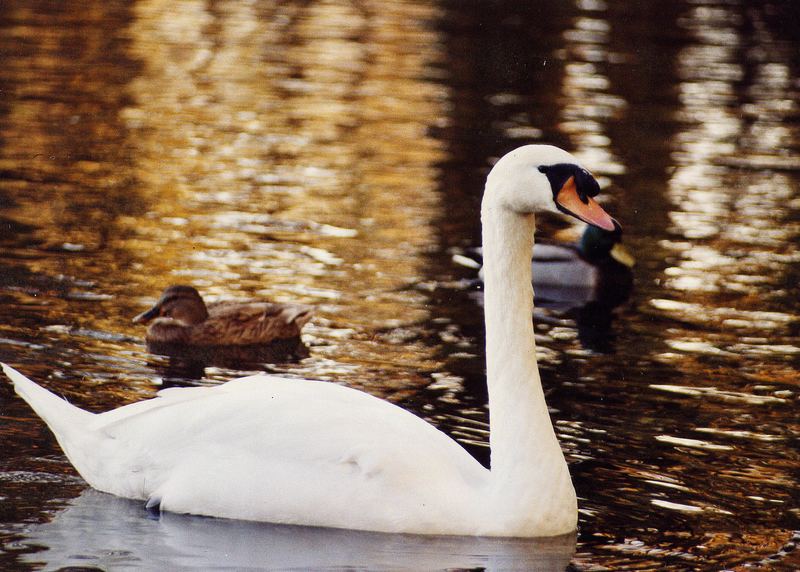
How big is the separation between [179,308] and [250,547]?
429cm

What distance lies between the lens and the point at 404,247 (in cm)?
1381

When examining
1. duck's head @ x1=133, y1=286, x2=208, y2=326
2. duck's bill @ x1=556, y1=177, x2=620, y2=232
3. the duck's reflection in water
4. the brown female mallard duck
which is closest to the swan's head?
duck's bill @ x1=556, y1=177, x2=620, y2=232

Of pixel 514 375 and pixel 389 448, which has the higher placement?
pixel 514 375

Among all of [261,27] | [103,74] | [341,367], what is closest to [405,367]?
[341,367]

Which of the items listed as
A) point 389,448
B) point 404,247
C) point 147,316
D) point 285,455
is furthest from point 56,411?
point 404,247

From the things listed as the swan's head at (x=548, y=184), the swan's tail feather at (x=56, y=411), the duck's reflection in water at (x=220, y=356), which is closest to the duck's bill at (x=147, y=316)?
the duck's reflection in water at (x=220, y=356)

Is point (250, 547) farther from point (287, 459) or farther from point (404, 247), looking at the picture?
point (404, 247)

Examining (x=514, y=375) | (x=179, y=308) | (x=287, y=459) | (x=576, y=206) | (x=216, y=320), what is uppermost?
(x=576, y=206)

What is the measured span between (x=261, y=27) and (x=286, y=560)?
24198 mm

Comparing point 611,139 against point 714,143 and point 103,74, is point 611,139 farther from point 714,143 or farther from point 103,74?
point 103,74

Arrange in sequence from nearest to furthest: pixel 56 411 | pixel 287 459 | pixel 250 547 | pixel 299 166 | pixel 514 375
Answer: pixel 250 547
pixel 287 459
pixel 514 375
pixel 56 411
pixel 299 166

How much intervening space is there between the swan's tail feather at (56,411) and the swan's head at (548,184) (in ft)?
7.00

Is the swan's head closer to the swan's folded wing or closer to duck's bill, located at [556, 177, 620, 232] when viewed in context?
duck's bill, located at [556, 177, 620, 232]

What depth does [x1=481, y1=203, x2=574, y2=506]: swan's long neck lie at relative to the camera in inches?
275
